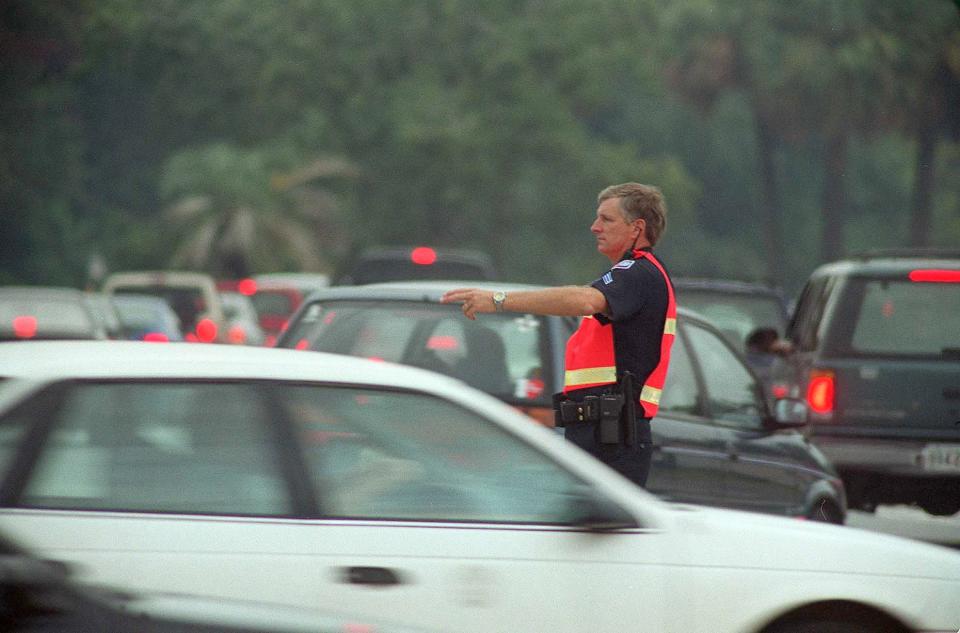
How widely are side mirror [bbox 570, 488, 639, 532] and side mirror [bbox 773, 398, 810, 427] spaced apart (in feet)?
12.6

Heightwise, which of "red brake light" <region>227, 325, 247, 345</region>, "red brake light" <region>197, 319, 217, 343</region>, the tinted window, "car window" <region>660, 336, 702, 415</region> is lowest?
"red brake light" <region>227, 325, 247, 345</region>

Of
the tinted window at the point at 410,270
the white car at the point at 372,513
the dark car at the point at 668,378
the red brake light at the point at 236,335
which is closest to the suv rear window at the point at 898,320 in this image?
the dark car at the point at 668,378

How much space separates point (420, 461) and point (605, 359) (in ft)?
4.95

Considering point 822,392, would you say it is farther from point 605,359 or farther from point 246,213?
point 246,213

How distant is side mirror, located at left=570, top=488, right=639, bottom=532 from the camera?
17.9 ft

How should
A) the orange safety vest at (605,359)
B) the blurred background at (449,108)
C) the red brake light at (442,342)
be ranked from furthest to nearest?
the blurred background at (449,108) → the red brake light at (442,342) → the orange safety vest at (605,359)

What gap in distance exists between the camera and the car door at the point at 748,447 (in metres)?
9.33

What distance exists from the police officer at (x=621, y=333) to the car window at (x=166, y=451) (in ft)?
4.67

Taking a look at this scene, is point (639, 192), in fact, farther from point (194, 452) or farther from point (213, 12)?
point (213, 12)

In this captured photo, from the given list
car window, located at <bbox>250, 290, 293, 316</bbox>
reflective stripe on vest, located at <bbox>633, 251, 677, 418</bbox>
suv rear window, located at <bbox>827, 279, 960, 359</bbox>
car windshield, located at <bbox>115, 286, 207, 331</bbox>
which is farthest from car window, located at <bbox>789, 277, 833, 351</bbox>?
car window, located at <bbox>250, 290, 293, 316</bbox>

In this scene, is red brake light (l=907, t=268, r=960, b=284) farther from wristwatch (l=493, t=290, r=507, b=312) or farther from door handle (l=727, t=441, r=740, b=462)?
wristwatch (l=493, t=290, r=507, b=312)

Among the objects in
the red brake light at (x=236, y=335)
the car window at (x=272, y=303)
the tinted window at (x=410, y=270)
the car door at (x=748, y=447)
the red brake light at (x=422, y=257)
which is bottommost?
the car window at (x=272, y=303)

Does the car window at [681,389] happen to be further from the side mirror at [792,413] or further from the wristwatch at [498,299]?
the wristwatch at [498,299]

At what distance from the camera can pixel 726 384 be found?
32.0 ft
